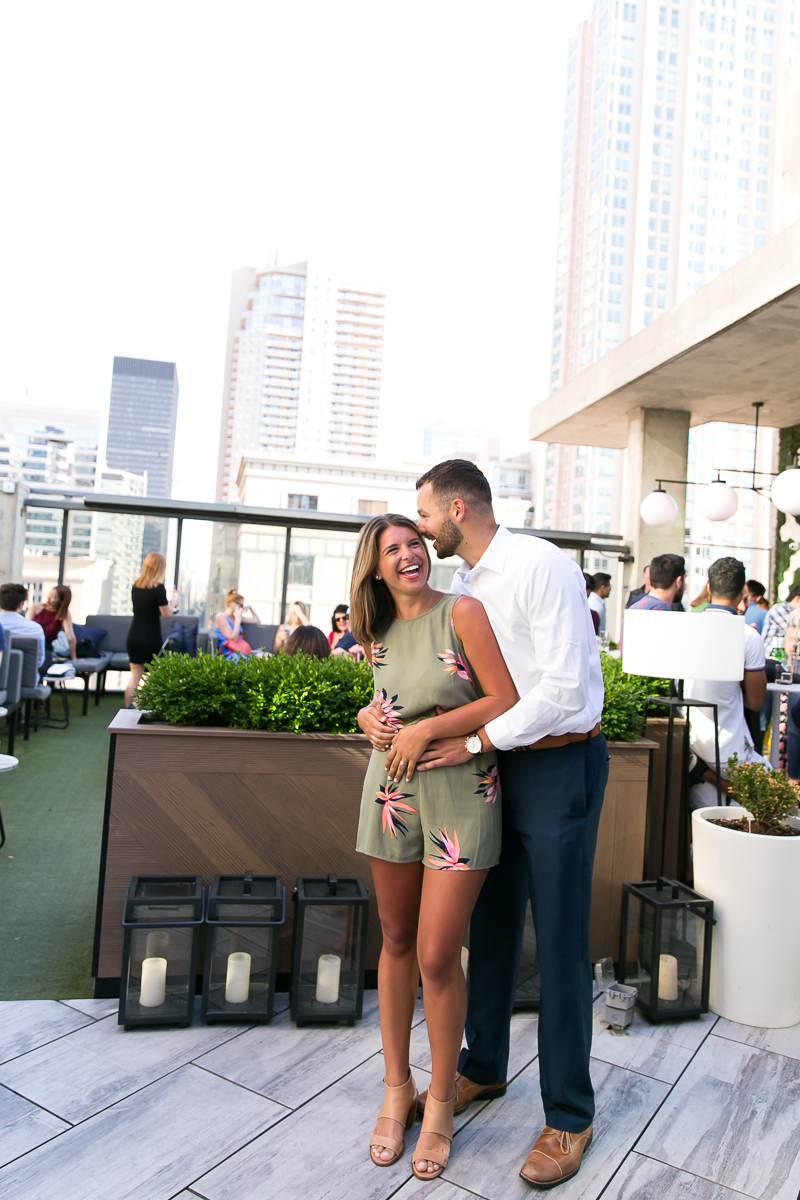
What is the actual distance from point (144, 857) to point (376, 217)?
12616 cm

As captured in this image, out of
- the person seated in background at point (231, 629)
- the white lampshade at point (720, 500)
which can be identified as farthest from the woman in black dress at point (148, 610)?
the white lampshade at point (720, 500)

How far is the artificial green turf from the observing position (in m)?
2.79

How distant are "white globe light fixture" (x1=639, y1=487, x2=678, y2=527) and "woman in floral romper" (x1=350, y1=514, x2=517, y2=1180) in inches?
259

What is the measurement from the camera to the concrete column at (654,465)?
28.4 feet

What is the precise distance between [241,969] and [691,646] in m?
1.86

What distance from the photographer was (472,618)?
188 centimetres

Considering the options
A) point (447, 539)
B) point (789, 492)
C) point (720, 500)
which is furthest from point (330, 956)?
point (720, 500)

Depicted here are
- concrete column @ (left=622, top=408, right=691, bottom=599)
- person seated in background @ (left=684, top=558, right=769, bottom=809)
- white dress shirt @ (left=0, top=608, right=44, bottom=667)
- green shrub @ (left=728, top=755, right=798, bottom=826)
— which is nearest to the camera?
green shrub @ (left=728, top=755, right=798, bottom=826)

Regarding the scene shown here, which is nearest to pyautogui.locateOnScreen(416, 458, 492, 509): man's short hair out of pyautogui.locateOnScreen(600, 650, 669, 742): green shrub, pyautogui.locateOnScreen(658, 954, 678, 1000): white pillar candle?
pyautogui.locateOnScreen(600, 650, 669, 742): green shrub

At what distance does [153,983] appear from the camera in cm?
248

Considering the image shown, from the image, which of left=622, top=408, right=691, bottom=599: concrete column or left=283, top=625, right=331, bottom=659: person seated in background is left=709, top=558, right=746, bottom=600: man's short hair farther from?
left=622, top=408, right=691, bottom=599: concrete column

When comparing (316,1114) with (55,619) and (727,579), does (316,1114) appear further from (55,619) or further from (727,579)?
(55,619)

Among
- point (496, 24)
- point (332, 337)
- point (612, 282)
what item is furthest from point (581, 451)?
point (496, 24)

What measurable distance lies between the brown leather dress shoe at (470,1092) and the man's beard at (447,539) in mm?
1435
